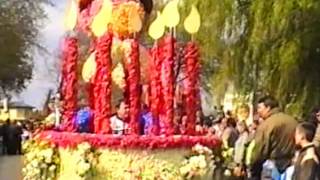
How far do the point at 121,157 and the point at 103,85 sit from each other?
0.77 meters

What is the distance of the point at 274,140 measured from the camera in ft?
42.2

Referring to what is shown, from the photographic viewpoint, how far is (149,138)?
10.7m

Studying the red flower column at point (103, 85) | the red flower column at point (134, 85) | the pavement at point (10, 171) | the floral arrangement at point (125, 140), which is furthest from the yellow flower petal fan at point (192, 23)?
the pavement at point (10, 171)

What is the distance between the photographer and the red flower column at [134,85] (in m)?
10.7

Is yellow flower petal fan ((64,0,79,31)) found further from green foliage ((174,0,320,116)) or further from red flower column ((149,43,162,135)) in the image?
green foliage ((174,0,320,116))

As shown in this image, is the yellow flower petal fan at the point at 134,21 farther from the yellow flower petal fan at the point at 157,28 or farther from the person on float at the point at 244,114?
the person on float at the point at 244,114

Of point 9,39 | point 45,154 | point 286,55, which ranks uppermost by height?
point 9,39

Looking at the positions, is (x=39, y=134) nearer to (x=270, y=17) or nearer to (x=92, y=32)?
(x=92, y=32)

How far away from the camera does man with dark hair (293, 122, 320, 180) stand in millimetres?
10203

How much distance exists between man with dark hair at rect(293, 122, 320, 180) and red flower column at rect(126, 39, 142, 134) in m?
1.67

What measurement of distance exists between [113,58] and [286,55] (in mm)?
11983

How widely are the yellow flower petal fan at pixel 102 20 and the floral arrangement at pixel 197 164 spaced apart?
61.7 inches

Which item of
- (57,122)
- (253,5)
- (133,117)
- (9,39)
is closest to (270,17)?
(253,5)

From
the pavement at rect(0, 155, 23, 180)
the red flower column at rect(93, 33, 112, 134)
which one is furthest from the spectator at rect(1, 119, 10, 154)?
the red flower column at rect(93, 33, 112, 134)
